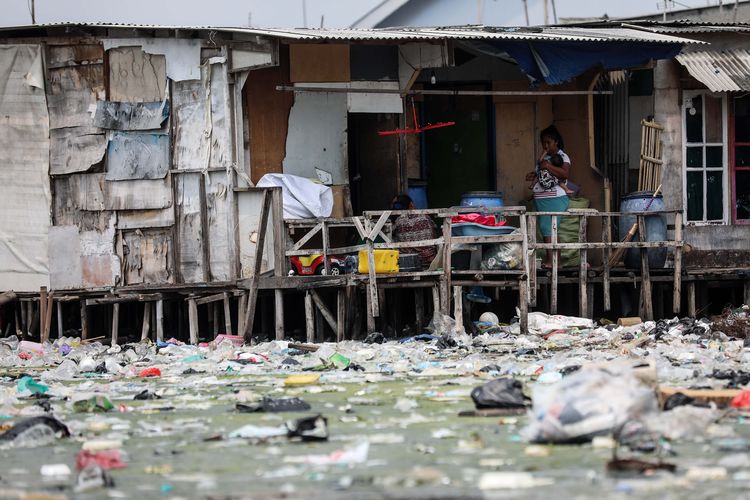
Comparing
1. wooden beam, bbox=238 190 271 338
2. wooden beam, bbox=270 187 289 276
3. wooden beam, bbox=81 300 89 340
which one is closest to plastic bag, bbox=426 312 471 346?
wooden beam, bbox=270 187 289 276

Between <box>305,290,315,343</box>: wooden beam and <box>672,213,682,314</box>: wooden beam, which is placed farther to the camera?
<box>672,213,682,314</box>: wooden beam

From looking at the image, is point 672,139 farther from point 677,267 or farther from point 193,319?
point 193,319

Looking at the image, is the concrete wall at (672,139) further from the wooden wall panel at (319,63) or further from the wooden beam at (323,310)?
the wooden beam at (323,310)

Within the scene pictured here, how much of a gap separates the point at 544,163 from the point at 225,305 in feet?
13.8

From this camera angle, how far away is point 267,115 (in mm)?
16078

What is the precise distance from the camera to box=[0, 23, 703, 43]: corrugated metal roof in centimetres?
1503

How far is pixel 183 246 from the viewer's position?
16.1m

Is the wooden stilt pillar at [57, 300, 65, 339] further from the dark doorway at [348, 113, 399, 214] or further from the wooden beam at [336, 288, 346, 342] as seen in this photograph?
the dark doorway at [348, 113, 399, 214]

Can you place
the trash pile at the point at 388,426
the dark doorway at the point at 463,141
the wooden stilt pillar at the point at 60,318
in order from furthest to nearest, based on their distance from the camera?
the dark doorway at the point at 463,141 → the wooden stilt pillar at the point at 60,318 → the trash pile at the point at 388,426

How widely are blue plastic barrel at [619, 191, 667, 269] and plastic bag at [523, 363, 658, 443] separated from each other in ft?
29.8

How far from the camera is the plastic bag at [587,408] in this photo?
7.42 metres

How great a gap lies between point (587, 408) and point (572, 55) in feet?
30.5

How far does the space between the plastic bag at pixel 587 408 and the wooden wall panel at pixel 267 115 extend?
29.2 ft

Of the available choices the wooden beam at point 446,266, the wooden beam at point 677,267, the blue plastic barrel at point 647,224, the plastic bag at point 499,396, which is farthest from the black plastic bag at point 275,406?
the blue plastic barrel at point 647,224
